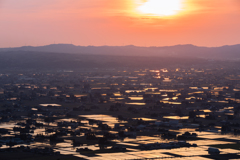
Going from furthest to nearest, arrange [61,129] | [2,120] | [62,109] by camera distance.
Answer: [62,109] < [2,120] < [61,129]

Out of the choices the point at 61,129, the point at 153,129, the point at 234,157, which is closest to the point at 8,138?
the point at 61,129

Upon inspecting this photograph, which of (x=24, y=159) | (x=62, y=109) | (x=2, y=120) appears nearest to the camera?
(x=24, y=159)

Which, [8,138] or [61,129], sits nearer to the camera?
[8,138]

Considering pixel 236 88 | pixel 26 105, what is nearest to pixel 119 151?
pixel 26 105

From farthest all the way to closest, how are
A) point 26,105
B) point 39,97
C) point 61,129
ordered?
1. point 39,97
2. point 26,105
3. point 61,129

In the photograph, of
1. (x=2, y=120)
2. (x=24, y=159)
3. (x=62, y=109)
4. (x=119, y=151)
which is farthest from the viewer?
(x=62, y=109)

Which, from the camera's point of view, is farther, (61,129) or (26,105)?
(26,105)

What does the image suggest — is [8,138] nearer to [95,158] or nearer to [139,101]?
[95,158]

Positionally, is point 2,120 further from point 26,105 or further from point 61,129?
point 26,105
